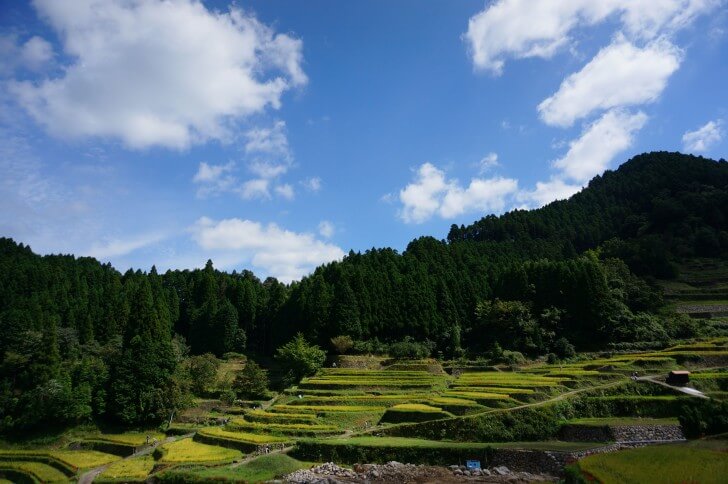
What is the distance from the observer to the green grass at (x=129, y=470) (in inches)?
1080

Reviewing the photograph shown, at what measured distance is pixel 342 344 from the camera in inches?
2010

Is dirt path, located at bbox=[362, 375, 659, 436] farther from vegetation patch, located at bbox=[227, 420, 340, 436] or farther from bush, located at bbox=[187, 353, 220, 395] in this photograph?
bush, located at bbox=[187, 353, 220, 395]

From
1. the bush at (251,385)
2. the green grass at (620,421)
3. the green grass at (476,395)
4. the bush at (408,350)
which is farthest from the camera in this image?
the bush at (408,350)

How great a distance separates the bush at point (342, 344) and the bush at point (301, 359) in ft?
7.43

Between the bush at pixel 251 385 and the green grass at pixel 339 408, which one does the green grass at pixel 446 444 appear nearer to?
the green grass at pixel 339 408

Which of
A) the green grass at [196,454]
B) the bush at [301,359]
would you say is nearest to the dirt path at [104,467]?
the green grass at [196,454]

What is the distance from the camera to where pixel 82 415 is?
1558 inches

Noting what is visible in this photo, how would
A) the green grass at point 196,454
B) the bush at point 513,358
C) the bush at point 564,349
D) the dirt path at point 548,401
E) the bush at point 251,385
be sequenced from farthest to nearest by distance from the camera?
the bush at point 564,349, the bush at point 251,385, the bush at point 513,358, the dirt path at point 548,401, the green grass at point 196,454

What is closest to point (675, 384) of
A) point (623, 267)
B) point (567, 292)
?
point (567, 292)

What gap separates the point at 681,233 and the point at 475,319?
52.8 meters

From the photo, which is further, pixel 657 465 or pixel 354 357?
pixel 354 357

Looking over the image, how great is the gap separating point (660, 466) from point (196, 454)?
80.0 ft

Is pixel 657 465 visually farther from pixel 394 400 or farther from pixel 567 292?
pixel 567 292

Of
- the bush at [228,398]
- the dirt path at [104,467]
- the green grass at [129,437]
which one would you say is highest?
the bush at [228,398]
